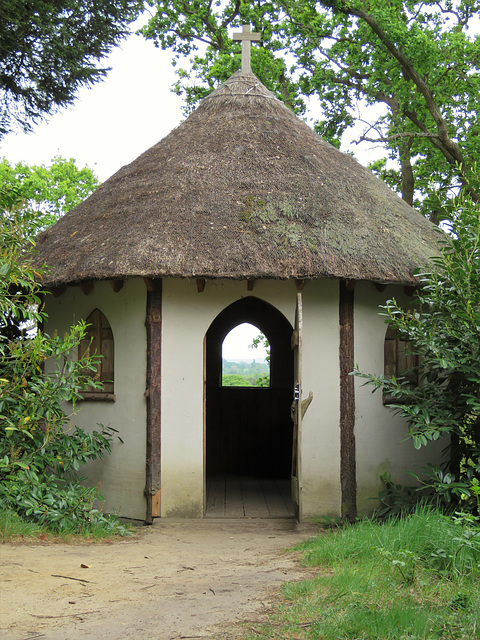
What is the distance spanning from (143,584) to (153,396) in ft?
9.83

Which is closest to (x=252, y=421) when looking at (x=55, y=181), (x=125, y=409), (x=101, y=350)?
(x=101, y=350)

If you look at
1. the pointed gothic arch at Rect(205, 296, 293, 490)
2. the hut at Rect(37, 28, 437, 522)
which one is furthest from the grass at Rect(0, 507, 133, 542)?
the pointed gothic arch at Rect(205, 296, 293, 490)

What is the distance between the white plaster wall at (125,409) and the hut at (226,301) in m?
0.02

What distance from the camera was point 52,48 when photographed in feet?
40.4

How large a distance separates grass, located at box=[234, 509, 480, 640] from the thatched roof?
9.84 feet

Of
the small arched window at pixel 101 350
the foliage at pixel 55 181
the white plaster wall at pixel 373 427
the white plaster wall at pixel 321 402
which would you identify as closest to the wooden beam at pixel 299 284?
the white plaster wall at pixel 321 402

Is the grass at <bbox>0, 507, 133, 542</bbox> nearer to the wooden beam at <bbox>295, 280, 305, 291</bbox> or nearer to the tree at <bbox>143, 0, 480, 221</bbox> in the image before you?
the wooden beam at <bbox>295, 280, 305, 291</bbox>

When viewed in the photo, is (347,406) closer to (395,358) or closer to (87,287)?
(395,358)

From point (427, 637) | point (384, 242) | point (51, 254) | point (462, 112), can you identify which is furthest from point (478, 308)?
point (462, 112)

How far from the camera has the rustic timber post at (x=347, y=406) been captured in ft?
25.2

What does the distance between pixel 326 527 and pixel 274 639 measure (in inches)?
158

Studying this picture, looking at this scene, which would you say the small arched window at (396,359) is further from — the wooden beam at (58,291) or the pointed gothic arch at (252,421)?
the wooden beam at (58,291)

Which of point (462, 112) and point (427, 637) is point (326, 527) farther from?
point (462, 112)

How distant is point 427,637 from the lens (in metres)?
3.39
